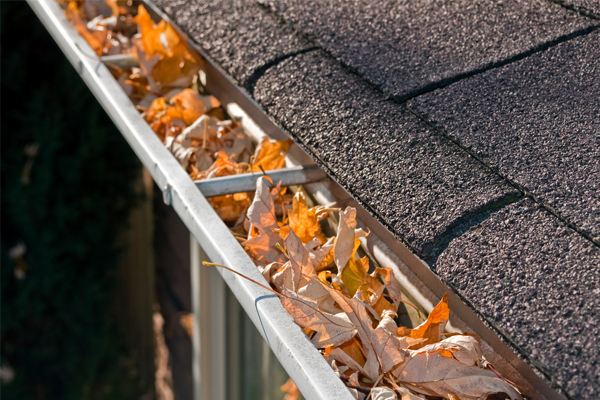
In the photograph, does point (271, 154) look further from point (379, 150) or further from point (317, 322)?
point (317, 322)

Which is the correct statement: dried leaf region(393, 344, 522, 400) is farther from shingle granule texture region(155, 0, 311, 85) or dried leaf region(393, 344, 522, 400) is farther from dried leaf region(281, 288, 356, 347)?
shingle granule texture region(155, 0, 311, 85)

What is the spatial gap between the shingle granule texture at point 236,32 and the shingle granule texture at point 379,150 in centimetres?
7

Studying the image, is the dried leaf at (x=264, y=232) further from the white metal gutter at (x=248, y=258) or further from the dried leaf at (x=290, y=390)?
the dried leaf at (x=290, y=390)

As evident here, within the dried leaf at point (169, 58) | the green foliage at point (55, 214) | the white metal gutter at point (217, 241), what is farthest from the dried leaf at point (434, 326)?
the green foliage at point (55, 214)

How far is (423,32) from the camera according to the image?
1412 millimetres

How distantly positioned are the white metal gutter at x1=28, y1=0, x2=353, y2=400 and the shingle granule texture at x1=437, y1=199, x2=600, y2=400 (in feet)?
0.92

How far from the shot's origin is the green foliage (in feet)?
13.1

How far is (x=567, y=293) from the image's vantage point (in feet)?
2.81

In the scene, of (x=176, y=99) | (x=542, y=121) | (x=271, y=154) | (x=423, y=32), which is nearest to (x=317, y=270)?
(x=271, y=154)

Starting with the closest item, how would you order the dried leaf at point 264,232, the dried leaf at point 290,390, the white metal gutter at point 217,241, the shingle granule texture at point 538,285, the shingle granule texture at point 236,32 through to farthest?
the shingle granule texture at point 538,285 < the white metal gutter at point 217,241 < the dried leaf at point 264,232 < the shingle granule texture at point 236,32 < the dried leaf at point 290,390

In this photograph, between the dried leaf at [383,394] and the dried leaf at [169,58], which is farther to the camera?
the dried leaf at [169,58]

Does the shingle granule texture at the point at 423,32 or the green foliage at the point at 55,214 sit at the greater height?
the shingle granule texture at the point at 423,32

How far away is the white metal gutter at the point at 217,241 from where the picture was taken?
92 centimetres

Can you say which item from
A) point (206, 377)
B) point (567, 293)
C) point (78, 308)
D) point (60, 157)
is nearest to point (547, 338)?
point (567, 293)
